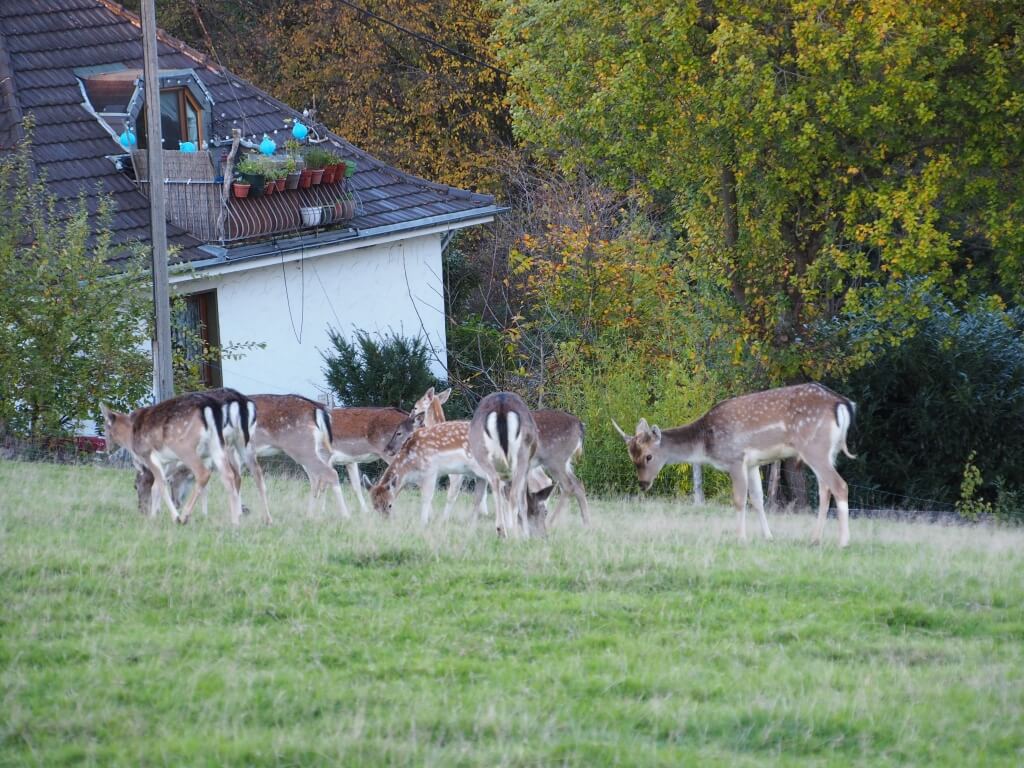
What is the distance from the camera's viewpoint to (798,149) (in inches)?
651

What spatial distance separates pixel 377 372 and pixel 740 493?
41.3 feet

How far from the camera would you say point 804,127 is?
16031 millimetres

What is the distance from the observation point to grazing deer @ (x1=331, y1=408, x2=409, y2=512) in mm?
15133

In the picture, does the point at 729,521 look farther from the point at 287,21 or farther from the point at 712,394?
the point at 287,21

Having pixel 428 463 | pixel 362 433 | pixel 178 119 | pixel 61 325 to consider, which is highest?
pixel 178 119

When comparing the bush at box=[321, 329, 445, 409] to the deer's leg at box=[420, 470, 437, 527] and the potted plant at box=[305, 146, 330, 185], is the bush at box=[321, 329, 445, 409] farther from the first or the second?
the deer's leg at box=[420, 470, 437, 527]

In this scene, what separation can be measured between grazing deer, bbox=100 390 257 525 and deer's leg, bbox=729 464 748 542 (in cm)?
434

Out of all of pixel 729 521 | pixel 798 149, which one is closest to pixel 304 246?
pixel 798 149

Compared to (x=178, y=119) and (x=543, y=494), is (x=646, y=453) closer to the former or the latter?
(x=543, y=494)

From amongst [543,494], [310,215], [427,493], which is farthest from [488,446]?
[310,215]

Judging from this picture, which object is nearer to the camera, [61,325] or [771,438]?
[771,438]

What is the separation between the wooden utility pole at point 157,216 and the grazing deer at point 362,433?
3008mm

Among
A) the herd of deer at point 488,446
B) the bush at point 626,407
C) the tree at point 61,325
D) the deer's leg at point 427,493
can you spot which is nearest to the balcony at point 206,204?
the tree at point 61,325

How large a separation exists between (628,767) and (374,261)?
21.0m
